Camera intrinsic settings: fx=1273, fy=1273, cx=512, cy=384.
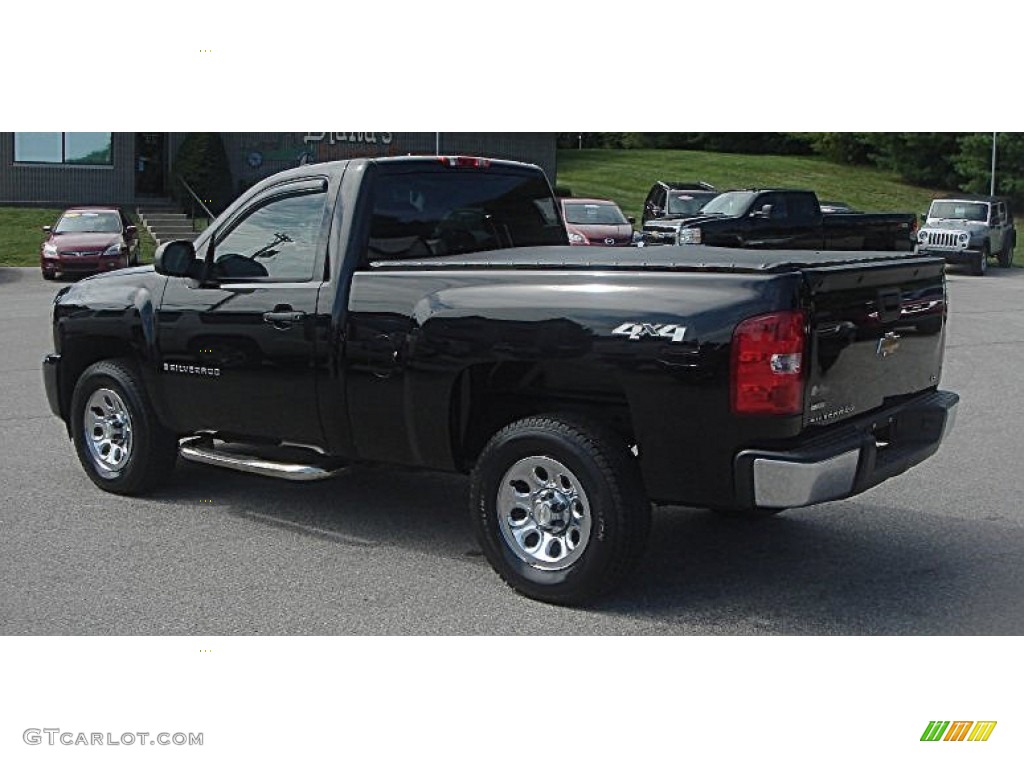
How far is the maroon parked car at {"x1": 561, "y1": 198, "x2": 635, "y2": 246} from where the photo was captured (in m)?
24.3

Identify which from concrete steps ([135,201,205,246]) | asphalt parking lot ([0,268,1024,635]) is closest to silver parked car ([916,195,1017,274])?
concrete steps ([135,201,205,246])

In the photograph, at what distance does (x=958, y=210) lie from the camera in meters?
29.0

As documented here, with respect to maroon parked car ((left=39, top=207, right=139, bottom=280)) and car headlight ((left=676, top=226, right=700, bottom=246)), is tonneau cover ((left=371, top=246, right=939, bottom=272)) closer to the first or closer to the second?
car headlight ((left=676, top=226, right=700, bottom=246))

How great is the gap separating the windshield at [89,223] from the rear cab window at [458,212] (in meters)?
19.7

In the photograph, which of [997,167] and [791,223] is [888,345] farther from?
[997,167]

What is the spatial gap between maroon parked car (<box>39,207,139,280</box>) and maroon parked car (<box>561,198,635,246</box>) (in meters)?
8.66

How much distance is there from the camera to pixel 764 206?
74.4 ft

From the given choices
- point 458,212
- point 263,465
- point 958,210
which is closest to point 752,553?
point 458,212

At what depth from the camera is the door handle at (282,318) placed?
6345mm

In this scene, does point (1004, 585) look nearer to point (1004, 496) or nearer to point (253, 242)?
point (1004, 496)

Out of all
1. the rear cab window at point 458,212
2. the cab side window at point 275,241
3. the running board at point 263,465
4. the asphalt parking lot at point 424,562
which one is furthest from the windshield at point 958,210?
the running board at point 263,465

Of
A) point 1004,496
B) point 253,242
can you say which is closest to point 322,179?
point 253,242

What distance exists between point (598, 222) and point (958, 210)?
936cm

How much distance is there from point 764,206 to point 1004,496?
1590 centimetres
